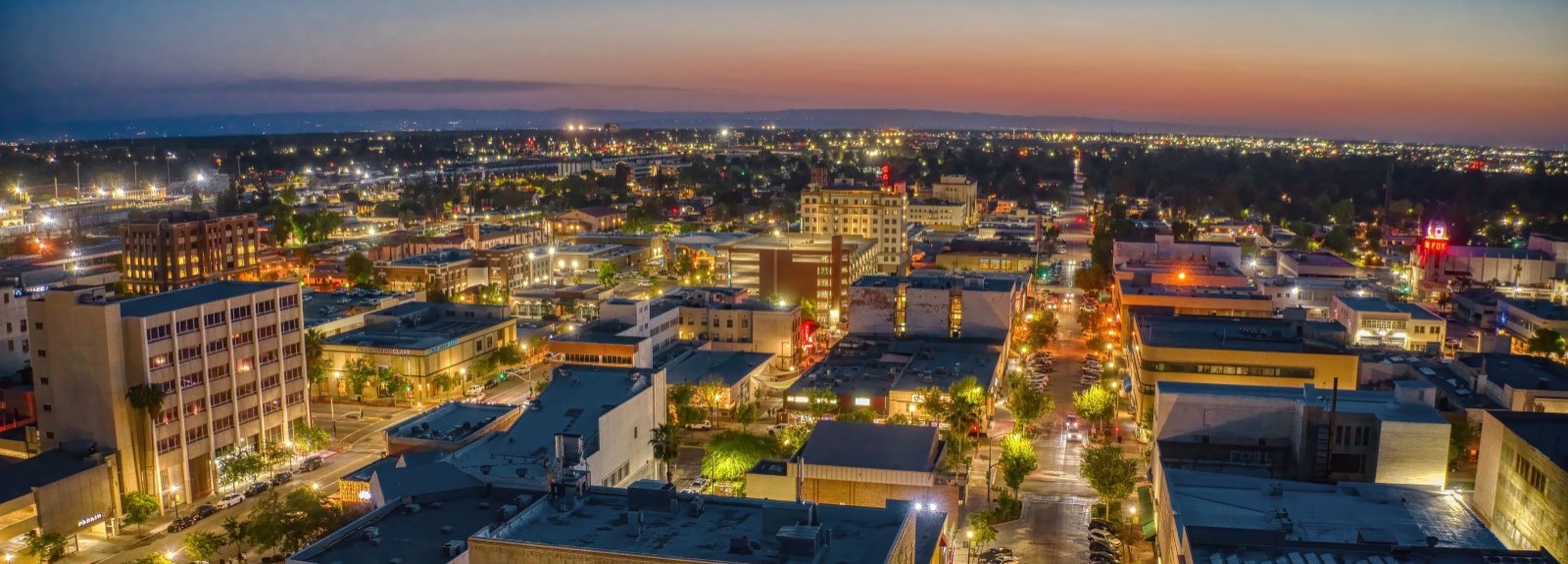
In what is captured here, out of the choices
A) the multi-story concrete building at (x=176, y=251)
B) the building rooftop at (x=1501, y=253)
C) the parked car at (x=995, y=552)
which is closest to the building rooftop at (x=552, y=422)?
the parked car at (x=995, y=552)

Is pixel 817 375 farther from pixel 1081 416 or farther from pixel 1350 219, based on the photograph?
pixel 1350 219

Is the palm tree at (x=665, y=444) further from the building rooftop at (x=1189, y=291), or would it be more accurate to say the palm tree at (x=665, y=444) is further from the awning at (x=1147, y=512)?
the building rooftop at (x=1189, y=291)

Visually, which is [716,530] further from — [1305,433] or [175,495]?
[175,495]

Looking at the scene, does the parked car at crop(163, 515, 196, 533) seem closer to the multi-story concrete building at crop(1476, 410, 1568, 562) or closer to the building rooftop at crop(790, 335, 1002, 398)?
the building rooftop at crop(790, 335, 1002, 398)

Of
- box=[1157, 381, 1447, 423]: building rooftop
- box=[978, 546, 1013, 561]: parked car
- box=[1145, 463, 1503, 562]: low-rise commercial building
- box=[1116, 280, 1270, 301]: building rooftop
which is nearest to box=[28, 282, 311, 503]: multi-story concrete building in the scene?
box=[978, 546, 1013, 561]: parked car

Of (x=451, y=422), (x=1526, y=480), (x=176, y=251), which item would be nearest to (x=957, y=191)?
(x=176, y=251)
